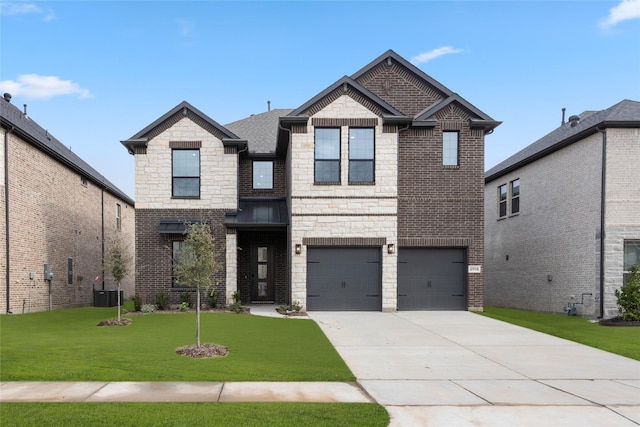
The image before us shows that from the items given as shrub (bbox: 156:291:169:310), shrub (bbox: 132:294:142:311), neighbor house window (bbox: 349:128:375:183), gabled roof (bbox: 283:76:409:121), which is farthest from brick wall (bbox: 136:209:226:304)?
neighbor house window (bbox: 349:128:375:183)

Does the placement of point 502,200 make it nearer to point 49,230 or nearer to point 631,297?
point 631,297

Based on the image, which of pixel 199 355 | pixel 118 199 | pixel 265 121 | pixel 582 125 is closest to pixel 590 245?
pixel 582 125

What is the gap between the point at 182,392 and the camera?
604 cm

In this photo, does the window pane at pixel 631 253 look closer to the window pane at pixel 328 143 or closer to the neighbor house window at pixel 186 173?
the window pane at pixel 328 143

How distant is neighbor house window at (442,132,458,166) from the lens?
53.5ft

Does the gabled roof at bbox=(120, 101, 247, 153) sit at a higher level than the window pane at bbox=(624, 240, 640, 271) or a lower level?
higher

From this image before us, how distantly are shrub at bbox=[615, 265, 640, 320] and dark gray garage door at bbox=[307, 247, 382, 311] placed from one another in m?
8.02

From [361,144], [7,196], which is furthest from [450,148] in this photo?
[7,196]

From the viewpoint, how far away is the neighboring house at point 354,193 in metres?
15.8

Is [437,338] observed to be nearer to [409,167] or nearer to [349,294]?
[349,294]

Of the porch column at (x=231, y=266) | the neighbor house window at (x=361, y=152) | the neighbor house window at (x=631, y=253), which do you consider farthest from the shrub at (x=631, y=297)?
the porch column at (x=231, y=266)

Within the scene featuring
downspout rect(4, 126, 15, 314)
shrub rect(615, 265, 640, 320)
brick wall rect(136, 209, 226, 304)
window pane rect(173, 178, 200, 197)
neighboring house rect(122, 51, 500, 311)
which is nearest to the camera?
shrub rect(615, 265, 640, 320)

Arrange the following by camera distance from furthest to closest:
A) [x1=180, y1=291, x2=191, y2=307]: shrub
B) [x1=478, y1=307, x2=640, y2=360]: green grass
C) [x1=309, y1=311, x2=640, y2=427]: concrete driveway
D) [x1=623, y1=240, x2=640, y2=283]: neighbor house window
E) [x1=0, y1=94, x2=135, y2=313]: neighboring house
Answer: [x1=180, y1=291, x2=191, y2=307]: shrub → [x1=0, y1=94, x2=135, y2=313]: neighboring house → [x1=623, y1=240, x2=640, y2=283]: neighbor house window → [x1=478, y1=307, x2=640, y2=360]: green grass → [x1=309, y1=311, x2=640, y2=427]: concrete driveway

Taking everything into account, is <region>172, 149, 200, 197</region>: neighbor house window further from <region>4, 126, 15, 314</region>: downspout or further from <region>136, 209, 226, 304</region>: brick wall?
<region>4, 126, 15, 314</region>: downspout
